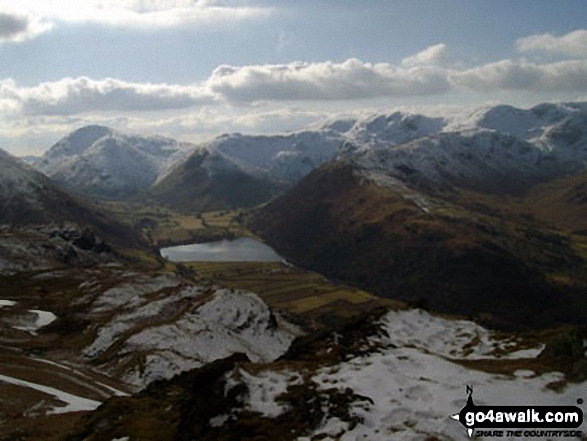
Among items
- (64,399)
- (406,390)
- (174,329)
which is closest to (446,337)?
(406,390)

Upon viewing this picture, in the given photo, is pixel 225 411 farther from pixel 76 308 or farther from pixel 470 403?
pixel 76 308

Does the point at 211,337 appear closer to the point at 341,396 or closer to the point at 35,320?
the point at 35,320

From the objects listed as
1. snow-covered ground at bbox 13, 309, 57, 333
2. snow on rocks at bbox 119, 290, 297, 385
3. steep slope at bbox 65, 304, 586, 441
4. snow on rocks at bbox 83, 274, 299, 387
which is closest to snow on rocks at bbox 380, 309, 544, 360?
steep slope at bbox 65, 304, 586, 441

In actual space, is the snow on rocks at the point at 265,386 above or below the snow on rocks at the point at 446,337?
above

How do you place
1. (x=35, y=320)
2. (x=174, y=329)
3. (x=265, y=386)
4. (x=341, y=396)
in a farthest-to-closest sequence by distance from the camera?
(x=35, y=320), (x=174, y=329), (x=265, y=386), (x=341, y=396)

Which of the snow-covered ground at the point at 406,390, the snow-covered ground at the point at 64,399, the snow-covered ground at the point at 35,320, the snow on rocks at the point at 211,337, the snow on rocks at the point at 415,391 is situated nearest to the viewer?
the snow on rocks at the point at 415,391

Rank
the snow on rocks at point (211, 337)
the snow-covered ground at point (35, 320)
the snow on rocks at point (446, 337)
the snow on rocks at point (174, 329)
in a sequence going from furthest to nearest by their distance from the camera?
the snow-covered ground at point (35, 320)
the snow on rocks at point (174, 329)
the snow on rocks at point (211, 337)
the snow on rocks at point (446, 337)

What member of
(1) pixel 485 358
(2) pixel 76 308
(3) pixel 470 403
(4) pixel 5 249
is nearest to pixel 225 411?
(3) pixel 470 403

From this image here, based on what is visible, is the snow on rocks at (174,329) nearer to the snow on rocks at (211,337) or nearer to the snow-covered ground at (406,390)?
the snow on rocks at (211,337)

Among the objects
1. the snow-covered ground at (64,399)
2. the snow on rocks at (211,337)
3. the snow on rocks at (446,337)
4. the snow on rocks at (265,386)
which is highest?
the snow on rocks at (265,386)

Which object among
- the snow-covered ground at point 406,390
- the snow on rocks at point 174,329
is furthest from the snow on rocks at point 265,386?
the snow on rocks at point 174,329

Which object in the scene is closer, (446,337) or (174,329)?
(446,337)

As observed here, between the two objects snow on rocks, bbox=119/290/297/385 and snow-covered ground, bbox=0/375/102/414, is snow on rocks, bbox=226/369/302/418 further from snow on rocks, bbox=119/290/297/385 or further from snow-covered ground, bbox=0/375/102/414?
snow on rocks, bbox=119/290/297/385
